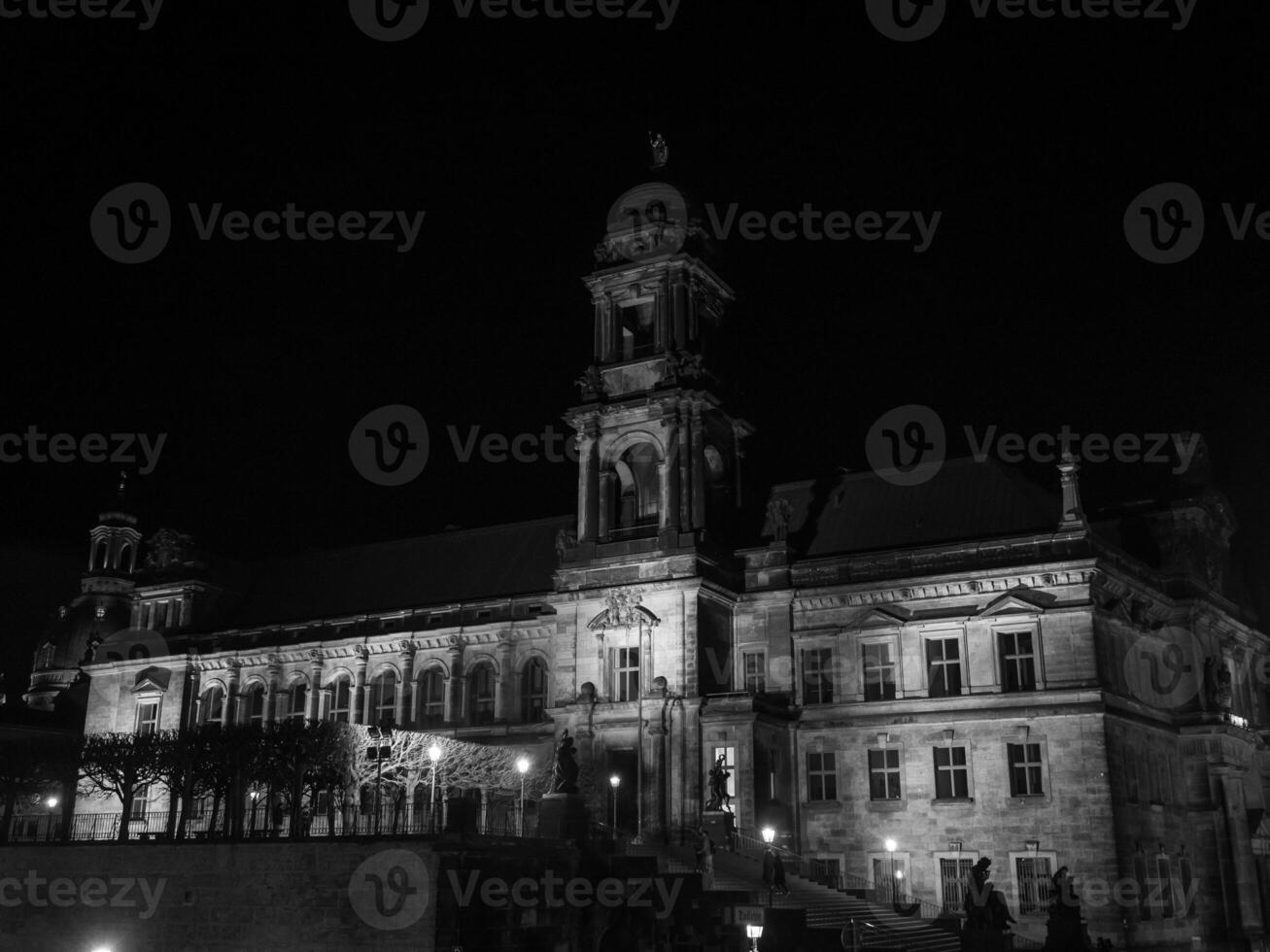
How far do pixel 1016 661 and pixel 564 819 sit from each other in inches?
785

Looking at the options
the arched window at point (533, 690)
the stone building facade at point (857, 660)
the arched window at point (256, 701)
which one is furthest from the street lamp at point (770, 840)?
the arched window at point (256, 701)

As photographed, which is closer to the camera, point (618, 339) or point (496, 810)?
point (496, 810)

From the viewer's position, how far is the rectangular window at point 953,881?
46219mm

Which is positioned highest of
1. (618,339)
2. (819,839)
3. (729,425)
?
(618,339)

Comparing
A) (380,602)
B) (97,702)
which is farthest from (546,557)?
(97,702)

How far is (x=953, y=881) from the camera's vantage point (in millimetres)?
46719

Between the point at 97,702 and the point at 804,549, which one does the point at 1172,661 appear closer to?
the point at 804,549

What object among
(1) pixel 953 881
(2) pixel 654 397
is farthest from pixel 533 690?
(1) pixel 953 881

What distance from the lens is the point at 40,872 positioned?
3944cm

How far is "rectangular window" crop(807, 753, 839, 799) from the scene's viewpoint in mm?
50531

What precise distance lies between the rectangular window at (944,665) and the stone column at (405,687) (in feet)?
82.3

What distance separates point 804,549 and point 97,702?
1599 inches

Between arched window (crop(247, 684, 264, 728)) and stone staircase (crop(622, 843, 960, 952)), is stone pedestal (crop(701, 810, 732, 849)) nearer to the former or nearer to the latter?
stone staircase (crop(622, 843, 960, 952))

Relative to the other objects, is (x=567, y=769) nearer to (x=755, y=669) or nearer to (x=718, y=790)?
(x=718, y=790)
